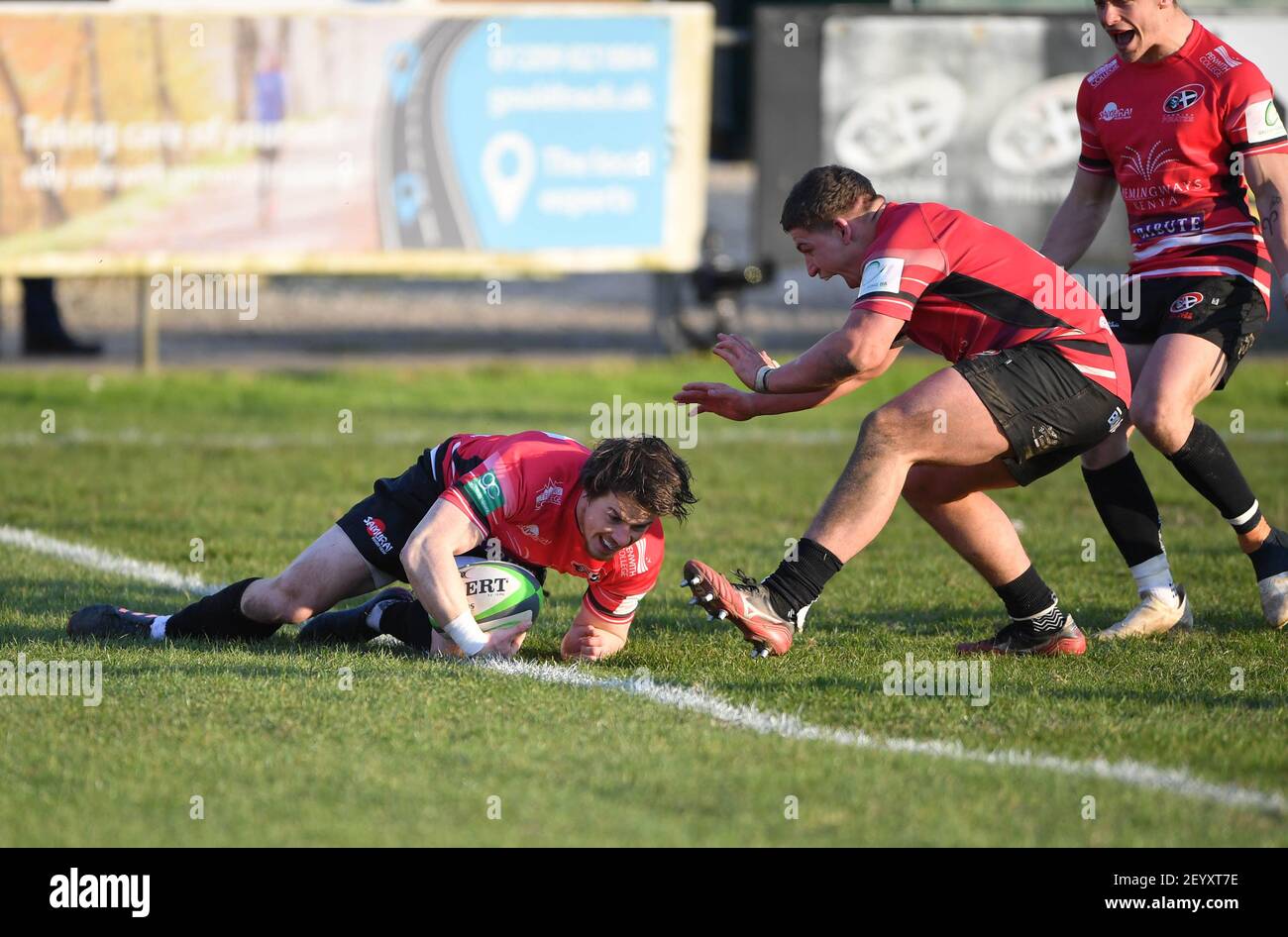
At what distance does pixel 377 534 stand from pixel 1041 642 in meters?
2.52

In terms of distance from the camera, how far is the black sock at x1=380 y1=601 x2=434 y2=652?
595 cm

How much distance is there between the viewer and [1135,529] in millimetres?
6438

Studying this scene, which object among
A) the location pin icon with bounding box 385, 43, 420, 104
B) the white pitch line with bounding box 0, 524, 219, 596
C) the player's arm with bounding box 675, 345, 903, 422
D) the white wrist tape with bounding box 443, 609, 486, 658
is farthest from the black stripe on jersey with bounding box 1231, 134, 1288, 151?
the location pin icon with bounding box 385, 43, 420, 104

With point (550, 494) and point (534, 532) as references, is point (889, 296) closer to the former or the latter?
point (550, 494)

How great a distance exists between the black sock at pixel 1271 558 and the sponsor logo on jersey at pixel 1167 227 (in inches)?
51.0

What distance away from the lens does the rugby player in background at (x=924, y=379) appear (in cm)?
537

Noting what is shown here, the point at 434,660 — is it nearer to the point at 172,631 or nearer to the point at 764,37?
the point at 172,631

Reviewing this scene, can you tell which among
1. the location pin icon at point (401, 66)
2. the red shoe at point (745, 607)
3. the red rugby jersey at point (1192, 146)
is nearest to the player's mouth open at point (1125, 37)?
the red rugby jersey at point (1192, 146)

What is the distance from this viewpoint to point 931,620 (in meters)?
6.79

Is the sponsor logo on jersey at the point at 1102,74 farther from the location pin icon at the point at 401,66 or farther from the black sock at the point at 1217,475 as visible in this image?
the location pin icon at the point at 401,66

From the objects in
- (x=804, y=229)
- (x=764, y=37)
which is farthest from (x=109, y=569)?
(x=764, y=37)

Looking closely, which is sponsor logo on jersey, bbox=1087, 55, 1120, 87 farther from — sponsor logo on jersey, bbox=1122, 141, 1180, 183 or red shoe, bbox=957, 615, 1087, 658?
red shoe, bbox=957, 615, 1087, 658

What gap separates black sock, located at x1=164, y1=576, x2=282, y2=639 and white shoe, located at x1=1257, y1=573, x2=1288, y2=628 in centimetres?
395
